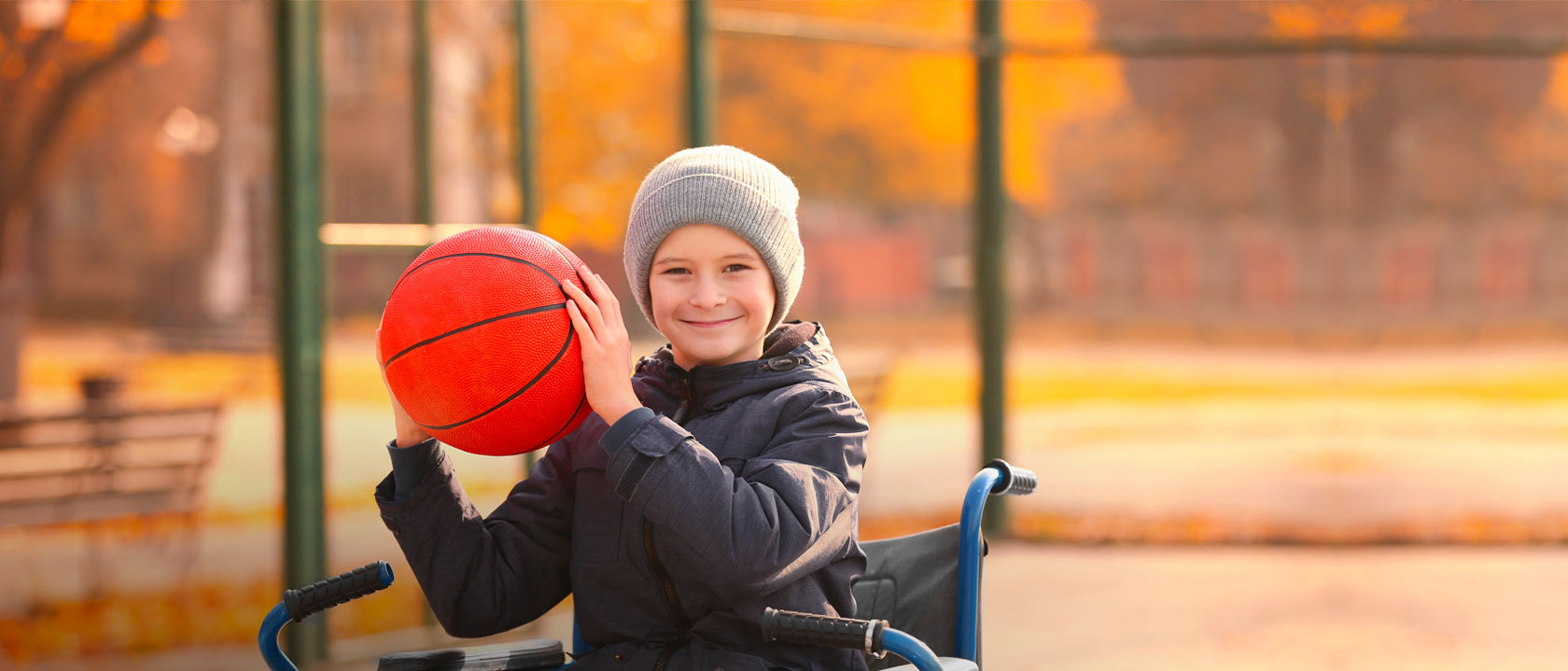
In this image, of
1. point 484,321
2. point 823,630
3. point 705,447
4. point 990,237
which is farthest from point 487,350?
point 990,237

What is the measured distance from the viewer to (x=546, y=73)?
6656 mm

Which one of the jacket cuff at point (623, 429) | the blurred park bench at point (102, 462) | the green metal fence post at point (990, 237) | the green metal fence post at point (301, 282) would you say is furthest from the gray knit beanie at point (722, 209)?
the green metal fence post at point (990, 237)

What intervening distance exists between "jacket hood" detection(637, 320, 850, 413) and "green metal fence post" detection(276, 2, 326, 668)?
2.36 m

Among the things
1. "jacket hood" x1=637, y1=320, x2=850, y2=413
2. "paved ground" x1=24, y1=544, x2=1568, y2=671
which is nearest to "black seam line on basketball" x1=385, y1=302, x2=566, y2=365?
"jacket hood" x1=637, y1=320, x2=850, y2=413

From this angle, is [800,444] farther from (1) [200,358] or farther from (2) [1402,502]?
(1) [200,358]

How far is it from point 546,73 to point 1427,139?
20.3 ft

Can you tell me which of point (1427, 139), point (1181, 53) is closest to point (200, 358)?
point (1181, 53)

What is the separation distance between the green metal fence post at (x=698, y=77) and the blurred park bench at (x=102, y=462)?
2.48 m

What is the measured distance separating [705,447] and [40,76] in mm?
5896

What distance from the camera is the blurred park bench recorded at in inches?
226

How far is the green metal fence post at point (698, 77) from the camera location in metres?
5.28

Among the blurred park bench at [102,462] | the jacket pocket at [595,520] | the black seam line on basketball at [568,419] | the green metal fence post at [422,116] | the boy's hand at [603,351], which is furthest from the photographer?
the blurred park bench at [102,462]

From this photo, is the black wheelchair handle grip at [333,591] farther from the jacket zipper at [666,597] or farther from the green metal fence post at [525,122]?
the green metal fence post at [525,122]

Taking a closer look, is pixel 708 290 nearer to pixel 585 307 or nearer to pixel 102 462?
pixel 585 307
